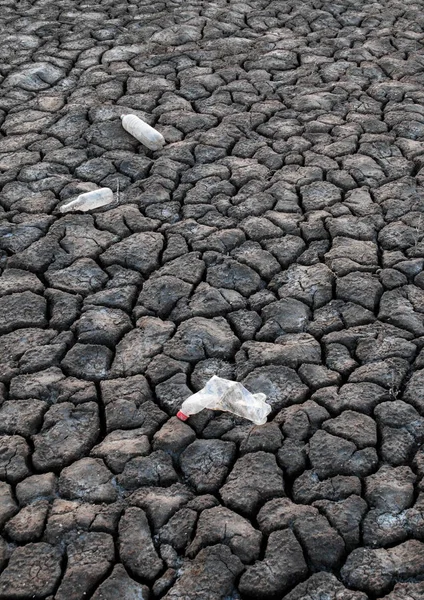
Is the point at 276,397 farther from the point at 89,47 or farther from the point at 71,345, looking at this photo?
the point at 89,47

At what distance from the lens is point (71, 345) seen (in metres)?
3.65

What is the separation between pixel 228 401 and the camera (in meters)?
3.29

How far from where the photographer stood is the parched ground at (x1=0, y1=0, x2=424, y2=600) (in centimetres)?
280

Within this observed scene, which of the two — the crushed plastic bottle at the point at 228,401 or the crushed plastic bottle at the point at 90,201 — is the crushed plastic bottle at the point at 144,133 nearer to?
the crushed plastic bottle at the point at 90,201

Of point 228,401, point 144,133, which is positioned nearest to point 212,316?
point 228,401

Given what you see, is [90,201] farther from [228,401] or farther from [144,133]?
[228,401]

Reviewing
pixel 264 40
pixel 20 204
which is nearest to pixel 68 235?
pixel 20 204

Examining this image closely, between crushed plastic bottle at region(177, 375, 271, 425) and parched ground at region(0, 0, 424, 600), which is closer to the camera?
parched ground at region(0, 0, 424, 600)

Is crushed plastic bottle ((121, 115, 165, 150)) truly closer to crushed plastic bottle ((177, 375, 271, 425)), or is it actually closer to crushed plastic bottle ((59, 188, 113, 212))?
crushed plastic bottle ((59, 188, 113, 212))

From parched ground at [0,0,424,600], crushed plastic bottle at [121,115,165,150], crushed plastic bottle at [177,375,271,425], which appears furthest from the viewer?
crushed plastic bottle at [121,115,165,150]

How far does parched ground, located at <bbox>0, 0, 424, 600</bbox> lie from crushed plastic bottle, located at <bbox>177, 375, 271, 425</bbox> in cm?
4

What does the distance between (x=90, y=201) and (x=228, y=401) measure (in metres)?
1.65

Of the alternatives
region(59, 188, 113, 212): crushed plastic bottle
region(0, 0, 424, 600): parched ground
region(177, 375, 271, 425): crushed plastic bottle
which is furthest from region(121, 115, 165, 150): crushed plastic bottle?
region(177, 375, 271, 425): crushed plastic bottle

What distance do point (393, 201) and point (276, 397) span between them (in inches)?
63.8
